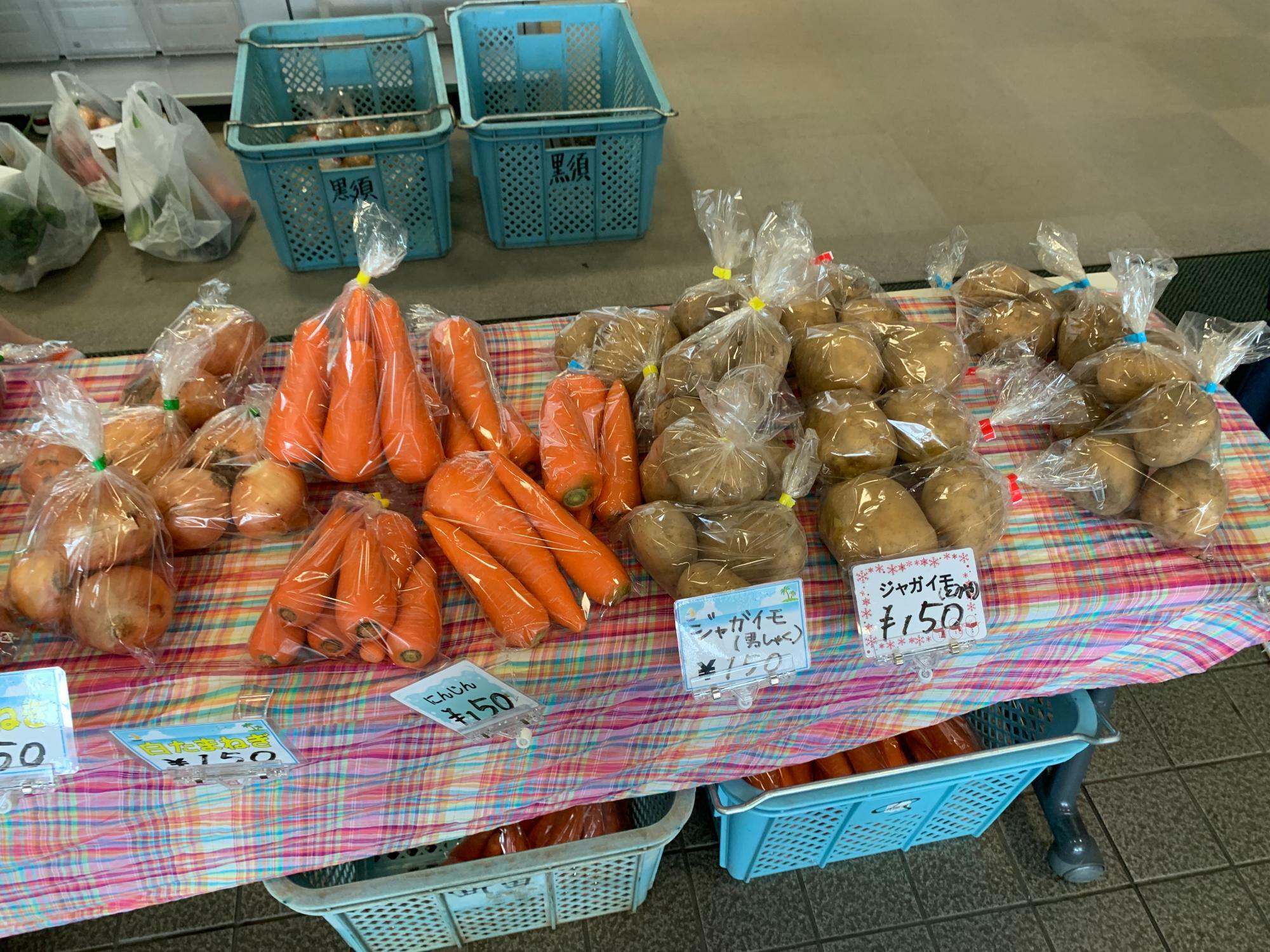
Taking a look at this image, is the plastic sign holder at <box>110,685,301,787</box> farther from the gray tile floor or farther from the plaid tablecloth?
the gray tile floor

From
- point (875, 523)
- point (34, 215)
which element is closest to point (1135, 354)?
point (875, 523)

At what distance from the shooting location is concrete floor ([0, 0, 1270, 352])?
2.73 m

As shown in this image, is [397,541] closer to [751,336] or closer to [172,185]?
[751,336]

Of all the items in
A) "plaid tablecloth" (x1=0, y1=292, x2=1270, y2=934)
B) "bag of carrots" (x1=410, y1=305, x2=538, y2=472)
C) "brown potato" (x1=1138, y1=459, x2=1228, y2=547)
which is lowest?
"plaid tablecloth" (x1=0, y1=292, x2=1270, y2=934)

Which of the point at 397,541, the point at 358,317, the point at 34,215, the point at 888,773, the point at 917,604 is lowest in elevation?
the point at 888,773

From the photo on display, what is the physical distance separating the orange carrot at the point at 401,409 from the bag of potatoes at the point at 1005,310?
2.93 ft

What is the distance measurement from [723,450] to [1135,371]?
625mm

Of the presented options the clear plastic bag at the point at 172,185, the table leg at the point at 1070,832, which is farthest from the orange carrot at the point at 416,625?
the clear plastic bag at the point at 172,185

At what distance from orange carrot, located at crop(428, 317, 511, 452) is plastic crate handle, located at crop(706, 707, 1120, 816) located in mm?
669

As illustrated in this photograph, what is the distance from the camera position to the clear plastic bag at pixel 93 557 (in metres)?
0.86

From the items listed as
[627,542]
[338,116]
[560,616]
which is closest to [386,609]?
[560,616]

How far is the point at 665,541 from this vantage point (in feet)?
3.13

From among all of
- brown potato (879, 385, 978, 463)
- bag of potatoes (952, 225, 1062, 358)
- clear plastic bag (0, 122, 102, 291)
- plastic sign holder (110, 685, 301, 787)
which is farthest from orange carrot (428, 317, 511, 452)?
clear plastic bag (0, 122, 102, 291)

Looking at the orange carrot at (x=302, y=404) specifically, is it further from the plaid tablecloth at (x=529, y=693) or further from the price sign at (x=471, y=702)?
the price sign at (x=471, y=702)
